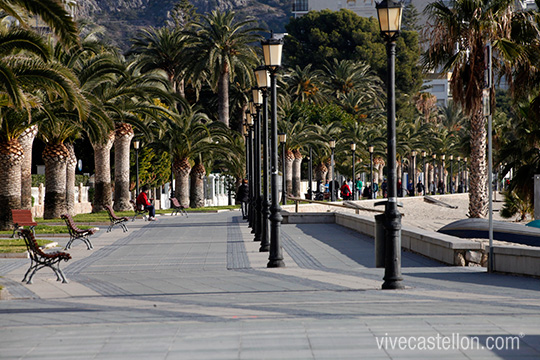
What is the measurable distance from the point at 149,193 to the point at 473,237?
42680 millimetres

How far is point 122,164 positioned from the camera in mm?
40531

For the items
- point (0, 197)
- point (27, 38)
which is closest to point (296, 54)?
point (0, 197)

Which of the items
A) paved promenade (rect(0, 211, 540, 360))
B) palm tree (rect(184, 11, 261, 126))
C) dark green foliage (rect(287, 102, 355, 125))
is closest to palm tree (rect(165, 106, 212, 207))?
palm tree (rect(184, 11, 261, 126))

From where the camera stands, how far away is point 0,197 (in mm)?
25875

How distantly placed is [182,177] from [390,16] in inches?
1432

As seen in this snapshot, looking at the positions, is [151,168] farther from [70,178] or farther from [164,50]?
[70,178]

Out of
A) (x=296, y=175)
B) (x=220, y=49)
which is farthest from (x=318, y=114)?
(x=220, y=49)

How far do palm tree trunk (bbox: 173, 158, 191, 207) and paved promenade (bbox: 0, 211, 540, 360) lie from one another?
98.8ft

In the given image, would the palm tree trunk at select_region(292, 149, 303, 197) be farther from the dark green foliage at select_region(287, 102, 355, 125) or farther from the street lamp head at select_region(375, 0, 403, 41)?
the street lamp head at select_region(375, 0, 403, 41)

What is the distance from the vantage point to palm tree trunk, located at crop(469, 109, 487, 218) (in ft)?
96.4

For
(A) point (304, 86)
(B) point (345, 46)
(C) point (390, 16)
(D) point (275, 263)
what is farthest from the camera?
(B) point (345, 46)

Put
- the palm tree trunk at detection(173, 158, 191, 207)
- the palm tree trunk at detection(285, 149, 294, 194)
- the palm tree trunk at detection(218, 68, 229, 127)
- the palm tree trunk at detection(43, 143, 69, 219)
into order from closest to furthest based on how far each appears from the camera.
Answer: the palm tree trunk at detection(43, 143, 69, 219) < the palm tree trunk at detection(173, 158, 191, 207) < the palm tree trunk at detection(218, 68, 229, 127) < the palm tree trunk at detection(285, 149, 294, 194)

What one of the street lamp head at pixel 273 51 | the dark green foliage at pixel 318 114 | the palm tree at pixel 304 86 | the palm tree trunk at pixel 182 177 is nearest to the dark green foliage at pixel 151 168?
the palm tree trunk at pixel 182 177

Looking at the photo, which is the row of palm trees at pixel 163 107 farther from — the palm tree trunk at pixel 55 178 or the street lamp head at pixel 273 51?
the street lamp head at pixel 273 51
